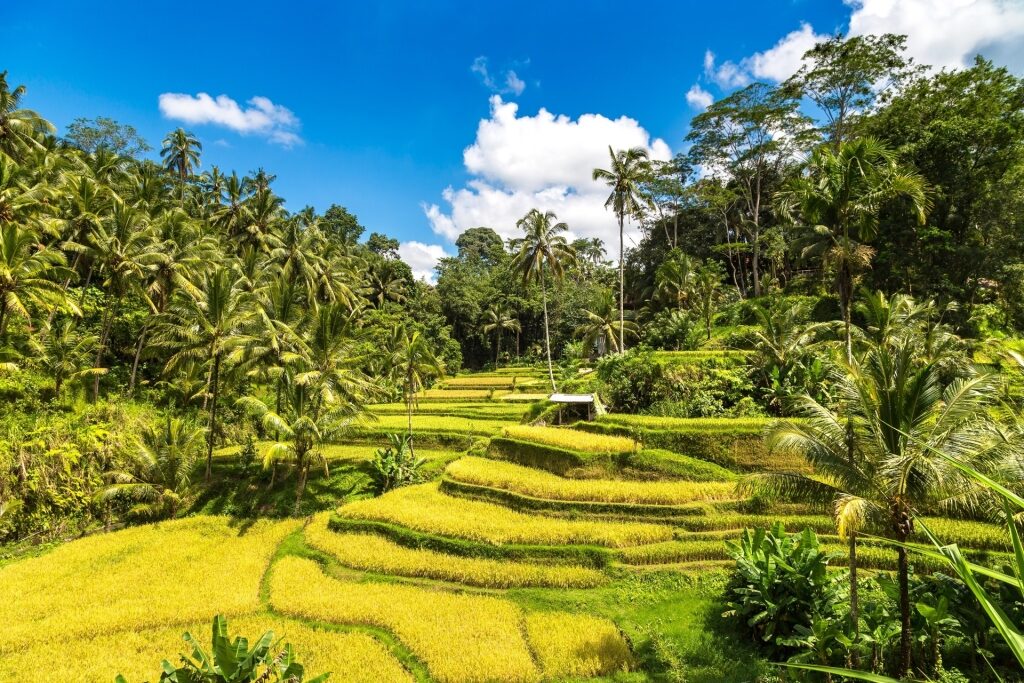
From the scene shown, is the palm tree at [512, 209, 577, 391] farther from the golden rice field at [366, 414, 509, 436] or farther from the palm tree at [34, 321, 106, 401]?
the palm tree at [34, 321, 106, 401]

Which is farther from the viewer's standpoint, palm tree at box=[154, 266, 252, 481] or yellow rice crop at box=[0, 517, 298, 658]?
palm tree at box=[154, 266, 252, 481]

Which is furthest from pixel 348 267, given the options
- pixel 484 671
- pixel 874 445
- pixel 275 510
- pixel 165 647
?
pixel 874 445

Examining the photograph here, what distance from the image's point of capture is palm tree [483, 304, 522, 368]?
5366 centimetres

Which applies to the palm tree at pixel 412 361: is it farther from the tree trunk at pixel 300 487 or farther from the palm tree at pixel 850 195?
the palm tree at pixel 850 195

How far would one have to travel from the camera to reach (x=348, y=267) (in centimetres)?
4419

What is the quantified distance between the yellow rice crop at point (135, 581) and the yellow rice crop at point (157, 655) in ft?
1.30

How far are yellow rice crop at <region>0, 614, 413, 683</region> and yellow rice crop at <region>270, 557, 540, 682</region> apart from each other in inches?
22.1

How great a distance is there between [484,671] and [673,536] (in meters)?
6.71

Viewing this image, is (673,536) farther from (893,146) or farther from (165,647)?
(893,146)

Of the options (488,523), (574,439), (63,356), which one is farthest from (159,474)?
(574,439)

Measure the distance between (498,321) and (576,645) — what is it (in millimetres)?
43892

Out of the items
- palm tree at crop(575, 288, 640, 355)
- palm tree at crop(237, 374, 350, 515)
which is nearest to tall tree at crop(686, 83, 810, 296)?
palm tree at crop(575, 288, 640, 355)

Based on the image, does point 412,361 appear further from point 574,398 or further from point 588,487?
point 588,487

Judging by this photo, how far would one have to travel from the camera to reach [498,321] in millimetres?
53906
